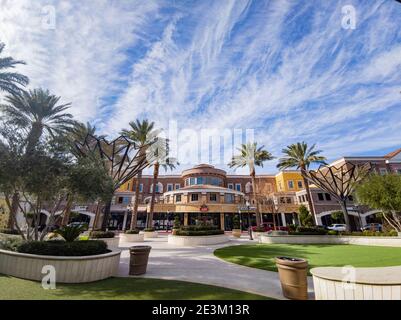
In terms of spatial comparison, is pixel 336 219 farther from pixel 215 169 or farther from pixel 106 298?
pixel 106 298

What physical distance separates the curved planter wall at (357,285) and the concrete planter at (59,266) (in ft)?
23.5

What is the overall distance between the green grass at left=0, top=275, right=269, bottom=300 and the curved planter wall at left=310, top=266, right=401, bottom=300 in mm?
1712

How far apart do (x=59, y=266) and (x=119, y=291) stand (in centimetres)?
258

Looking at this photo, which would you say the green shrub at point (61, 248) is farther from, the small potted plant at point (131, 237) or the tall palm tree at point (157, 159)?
the tall palm tree at point (157, 159)

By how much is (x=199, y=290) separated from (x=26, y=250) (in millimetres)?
6854

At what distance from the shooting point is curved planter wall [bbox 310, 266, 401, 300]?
4.33m

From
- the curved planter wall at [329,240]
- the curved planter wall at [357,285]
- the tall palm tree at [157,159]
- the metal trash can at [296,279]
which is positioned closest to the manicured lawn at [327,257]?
the metal trash can at [296,279]

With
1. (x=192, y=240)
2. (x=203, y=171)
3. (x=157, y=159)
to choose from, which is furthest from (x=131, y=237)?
(x=203, y=171)

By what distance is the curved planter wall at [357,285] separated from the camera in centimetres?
433

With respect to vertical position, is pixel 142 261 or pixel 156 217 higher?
pixel 156 217

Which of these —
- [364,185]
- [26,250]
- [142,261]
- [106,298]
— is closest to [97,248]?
[142,261]

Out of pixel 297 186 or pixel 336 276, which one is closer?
pixel 336 276

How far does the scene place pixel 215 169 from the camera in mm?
46594
